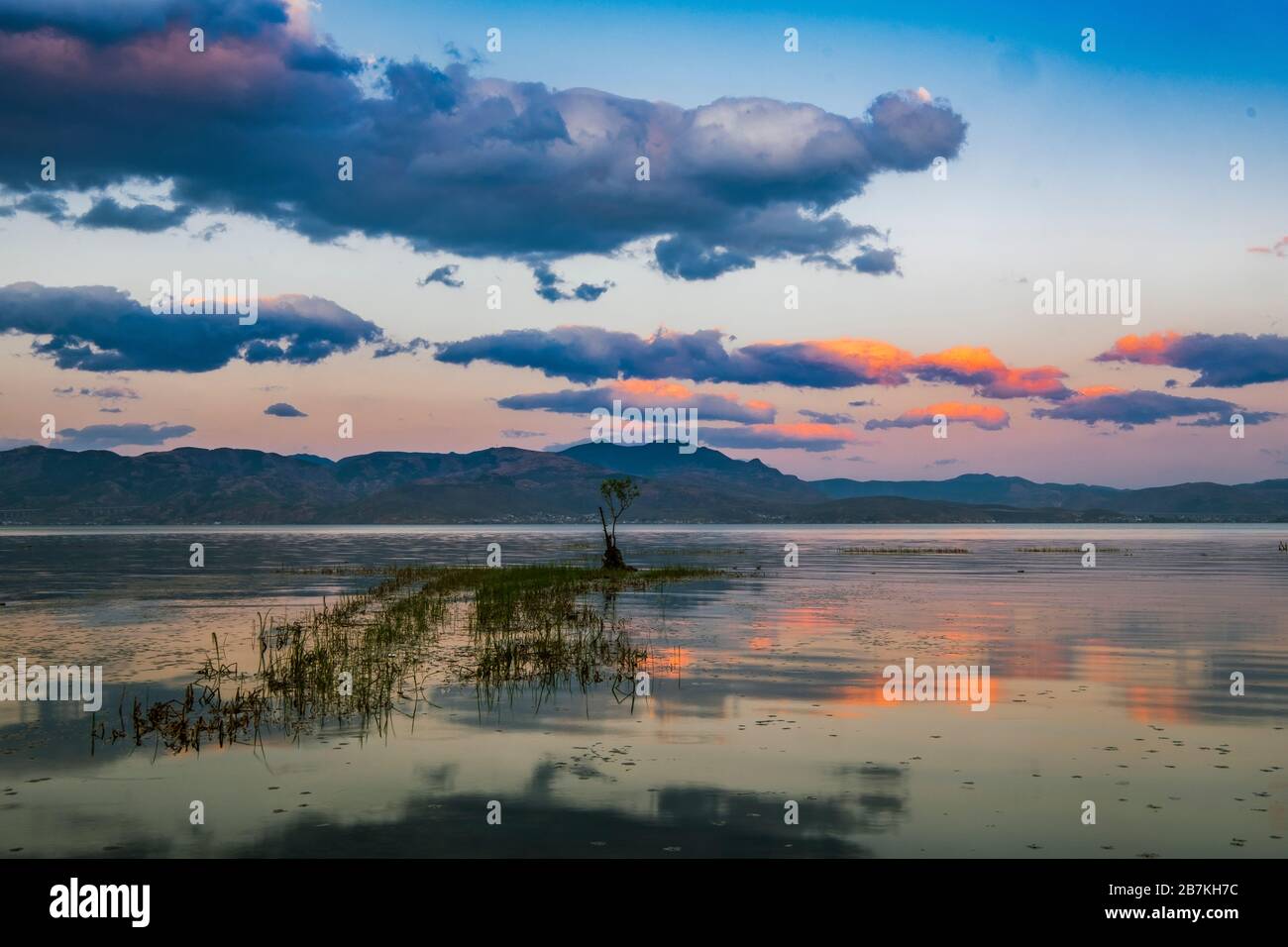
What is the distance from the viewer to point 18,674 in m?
29.6

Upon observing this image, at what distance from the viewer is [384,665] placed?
102 ft

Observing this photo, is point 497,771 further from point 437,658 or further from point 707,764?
point 437,658

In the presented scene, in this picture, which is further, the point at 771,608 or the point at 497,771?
the point at 771,608

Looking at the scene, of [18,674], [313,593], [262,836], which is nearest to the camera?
[262,836]

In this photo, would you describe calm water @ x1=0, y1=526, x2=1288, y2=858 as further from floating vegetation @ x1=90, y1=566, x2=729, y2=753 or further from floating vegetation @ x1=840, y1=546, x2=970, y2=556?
floating vegetation @ x1=840, y1=546, x2=970, y2=556
